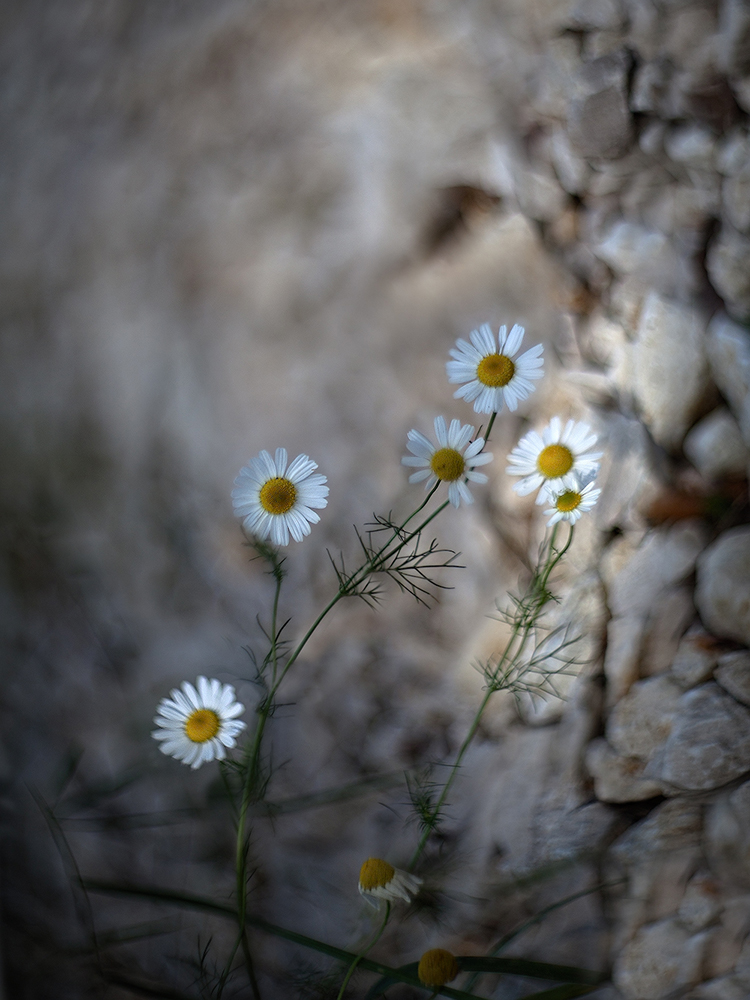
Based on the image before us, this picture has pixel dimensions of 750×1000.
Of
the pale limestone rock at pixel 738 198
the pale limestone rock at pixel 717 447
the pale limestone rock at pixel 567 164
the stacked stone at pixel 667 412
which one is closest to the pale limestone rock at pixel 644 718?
the stacked stone at pixel 667 412

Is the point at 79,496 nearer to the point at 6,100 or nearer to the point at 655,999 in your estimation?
the point at 6,100

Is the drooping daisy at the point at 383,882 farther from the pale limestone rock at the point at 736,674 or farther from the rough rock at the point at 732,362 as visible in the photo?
the rough rock at the point at 732,362

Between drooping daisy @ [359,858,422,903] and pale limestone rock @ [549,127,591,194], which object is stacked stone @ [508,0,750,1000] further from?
drooping daisy @ [359,858,422,903]

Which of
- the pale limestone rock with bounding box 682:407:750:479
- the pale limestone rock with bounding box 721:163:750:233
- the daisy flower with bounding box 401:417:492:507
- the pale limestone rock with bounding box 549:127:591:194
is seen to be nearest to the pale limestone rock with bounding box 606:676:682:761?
the pale limestone rock with bounding box 682:407:750:479

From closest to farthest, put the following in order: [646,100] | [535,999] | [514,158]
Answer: [535,999]
[646,100]
[514,158]

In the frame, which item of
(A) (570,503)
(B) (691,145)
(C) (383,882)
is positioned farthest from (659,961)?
(B) (691,145)

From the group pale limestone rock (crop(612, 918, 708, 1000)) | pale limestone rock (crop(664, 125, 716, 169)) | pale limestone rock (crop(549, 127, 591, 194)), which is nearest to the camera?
pale limestone rock (crop(612, 918, 708, 1000))

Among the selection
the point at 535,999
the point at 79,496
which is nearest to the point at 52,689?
the point at 79,496
